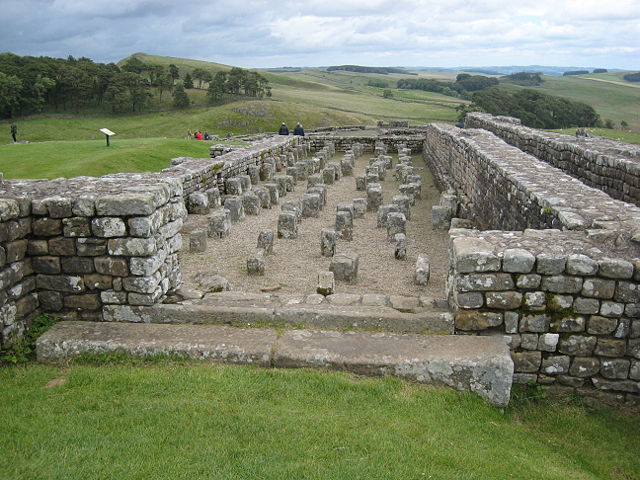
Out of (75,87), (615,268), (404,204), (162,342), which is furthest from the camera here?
(75,87)

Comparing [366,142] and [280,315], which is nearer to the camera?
[280,315]

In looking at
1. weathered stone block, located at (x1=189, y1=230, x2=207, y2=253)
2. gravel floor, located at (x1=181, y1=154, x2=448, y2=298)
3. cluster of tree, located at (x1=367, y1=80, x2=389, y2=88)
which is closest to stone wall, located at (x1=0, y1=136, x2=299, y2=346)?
gravel floor, located at (x1=181, y1=154, x2=448, y2=298)

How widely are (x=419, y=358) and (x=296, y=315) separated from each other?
1.72 meters

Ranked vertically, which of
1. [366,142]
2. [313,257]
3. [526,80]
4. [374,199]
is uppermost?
[526,80]

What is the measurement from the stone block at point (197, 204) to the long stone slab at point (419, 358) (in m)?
9.48

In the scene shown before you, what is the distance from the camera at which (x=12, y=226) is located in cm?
581

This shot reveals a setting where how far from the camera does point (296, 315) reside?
20.8ft

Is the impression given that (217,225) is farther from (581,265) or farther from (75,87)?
(75,87)

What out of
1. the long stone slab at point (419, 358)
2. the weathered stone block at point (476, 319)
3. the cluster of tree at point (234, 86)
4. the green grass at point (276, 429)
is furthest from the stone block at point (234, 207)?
the cluster of tree at point (234, 86)

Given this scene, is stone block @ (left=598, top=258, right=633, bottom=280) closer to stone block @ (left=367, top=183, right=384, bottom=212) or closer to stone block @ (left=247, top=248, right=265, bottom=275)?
stone block @ (left=247, top=248, right=265, bottom=275)

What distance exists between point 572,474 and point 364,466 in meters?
1.83

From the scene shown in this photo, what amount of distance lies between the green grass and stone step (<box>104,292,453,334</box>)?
0.96 metres

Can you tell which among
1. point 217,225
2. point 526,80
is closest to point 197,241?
point 217,225

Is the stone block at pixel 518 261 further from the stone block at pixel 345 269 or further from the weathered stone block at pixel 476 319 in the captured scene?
the stone block at pixel 345 269
